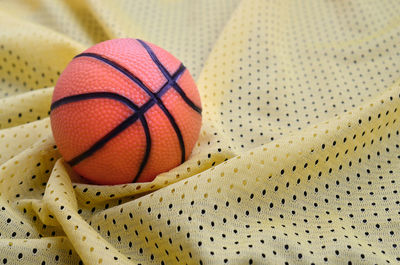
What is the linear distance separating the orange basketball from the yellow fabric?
0.19 ft

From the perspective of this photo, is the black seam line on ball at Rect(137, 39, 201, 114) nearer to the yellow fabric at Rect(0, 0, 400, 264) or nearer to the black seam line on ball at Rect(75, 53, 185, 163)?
the black seam line on ball at Rect(75, 53, 185, 163)

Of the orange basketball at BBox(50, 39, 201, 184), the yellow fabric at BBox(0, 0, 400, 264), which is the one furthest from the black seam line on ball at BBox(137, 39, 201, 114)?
the yellow fabric at BBox(0, 0, 400, 264)

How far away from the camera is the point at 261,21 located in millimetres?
1298

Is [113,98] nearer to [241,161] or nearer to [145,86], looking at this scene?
[145,86]

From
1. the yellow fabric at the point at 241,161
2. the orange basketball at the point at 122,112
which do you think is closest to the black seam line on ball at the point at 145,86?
the orange basketball at the point at 122,112

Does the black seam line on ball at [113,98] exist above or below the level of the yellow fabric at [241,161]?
above

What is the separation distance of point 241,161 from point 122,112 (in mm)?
250

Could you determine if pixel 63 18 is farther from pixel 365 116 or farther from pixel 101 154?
pixel 365 116

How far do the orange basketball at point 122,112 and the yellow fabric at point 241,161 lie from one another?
6cm

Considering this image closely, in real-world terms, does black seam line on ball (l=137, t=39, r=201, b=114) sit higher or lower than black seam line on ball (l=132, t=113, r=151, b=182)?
higher

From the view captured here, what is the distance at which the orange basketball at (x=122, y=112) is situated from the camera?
764 millimetres

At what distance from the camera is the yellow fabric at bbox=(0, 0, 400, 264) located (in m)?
0.76

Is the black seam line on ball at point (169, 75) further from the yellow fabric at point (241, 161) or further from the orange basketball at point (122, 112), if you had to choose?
the yellow fabric at point (241, 161)

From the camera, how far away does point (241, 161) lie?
83 centimetres
